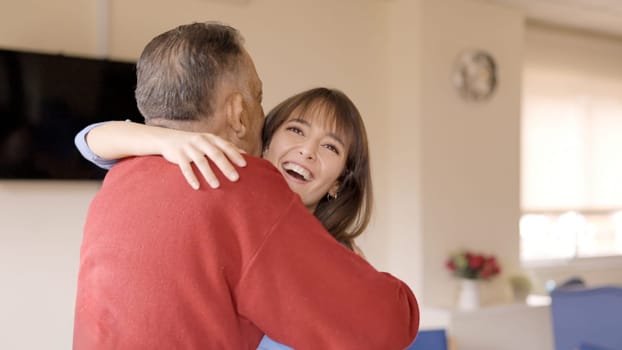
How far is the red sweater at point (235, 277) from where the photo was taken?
85 centimetres

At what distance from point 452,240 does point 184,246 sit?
3924 mm

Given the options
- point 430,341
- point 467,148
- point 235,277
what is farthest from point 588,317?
point 235,277

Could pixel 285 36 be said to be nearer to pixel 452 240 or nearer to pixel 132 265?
pixel 452 240

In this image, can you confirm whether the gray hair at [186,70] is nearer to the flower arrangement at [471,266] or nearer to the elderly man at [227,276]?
the elderly man at [227,276]

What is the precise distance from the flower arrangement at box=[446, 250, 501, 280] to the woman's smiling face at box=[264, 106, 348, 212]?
10.2ft

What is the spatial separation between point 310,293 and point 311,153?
0.73 metres

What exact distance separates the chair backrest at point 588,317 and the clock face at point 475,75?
6.84 ft

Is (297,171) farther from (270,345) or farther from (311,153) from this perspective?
(270,345)

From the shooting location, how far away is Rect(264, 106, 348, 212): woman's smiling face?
156 cm

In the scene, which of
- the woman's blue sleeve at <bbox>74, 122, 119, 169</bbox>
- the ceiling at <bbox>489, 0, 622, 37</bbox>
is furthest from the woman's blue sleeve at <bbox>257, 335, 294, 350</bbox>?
the ceiling at <bbox>489, 0, 622, 37</bbox>

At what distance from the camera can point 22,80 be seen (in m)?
3.06

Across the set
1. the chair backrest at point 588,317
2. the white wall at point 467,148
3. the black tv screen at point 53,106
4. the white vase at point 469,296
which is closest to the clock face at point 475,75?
the white wall at point 467,148

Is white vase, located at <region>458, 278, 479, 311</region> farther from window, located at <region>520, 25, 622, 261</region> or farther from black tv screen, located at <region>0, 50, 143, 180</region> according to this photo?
black tv screen, located at <region>0, 50, 143, 180</region>

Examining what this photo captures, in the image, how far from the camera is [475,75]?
469 centimetres
